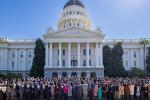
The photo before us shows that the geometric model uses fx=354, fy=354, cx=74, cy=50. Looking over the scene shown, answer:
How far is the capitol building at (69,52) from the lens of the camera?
79062 millimetres

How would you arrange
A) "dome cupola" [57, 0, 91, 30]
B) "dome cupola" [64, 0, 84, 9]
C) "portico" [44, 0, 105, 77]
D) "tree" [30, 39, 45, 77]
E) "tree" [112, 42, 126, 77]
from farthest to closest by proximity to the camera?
"dome cupola" [64, 0, 84, 9], "dome cupola" [57, 0, 91, 30], "portico" [44, 0, 105, 77], "tree" [30, 39, 45, 77], "tree" [112, 42, 126, 77]

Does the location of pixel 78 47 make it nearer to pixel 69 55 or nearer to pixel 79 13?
pixel 69 55

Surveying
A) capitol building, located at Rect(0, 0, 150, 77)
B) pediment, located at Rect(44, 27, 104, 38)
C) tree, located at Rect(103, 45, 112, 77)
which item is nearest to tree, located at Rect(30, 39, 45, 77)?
capitol building, located at Rect(0, 0, 150, 77)

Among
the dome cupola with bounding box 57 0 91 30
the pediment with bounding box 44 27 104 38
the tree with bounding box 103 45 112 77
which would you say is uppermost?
the dome cupola with bounding box 57 0 91 30

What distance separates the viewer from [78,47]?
80625mm

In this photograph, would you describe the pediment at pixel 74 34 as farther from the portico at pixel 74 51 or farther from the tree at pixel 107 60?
the tree at pixel 107 60

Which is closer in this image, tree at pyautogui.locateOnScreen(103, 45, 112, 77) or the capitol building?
tree at pyautogui.locateOnScreen(103, 45, 112, 77)

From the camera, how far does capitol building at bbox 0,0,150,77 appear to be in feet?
259

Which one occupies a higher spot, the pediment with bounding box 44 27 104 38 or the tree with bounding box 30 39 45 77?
the pediment with bounding box 44 27 104 38

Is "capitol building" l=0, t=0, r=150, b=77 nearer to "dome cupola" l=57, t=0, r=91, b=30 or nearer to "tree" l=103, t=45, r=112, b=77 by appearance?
"tree" l=103, t=45, r=112, b=77

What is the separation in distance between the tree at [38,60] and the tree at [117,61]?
16.0 metres

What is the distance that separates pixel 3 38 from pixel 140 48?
1345 inches

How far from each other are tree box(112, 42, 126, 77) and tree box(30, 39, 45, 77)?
1599cm

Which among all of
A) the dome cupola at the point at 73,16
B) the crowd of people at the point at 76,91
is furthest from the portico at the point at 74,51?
the crowd of people at the point at 76,91
